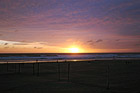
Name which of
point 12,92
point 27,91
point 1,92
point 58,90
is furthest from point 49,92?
point 1,92

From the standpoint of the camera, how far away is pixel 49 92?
1142cm

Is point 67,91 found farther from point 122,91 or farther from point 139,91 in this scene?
point 139,91

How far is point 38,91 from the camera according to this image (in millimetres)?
11703

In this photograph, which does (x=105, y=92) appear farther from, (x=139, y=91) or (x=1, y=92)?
(x=1, y=92)

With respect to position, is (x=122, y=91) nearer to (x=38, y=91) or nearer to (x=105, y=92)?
(x=105, y=92)

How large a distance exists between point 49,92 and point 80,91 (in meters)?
2.23

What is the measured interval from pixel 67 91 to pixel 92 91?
1.82 metres

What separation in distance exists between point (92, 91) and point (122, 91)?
2.21 metres

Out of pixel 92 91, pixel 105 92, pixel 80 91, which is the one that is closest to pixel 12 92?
pixel 80 91

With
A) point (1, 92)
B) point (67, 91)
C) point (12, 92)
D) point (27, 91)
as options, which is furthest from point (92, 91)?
point (1, 92)

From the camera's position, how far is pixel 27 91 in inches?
460

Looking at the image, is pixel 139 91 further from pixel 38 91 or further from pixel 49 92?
pixel 38 91

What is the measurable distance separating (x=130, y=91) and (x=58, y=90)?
17.3 feet

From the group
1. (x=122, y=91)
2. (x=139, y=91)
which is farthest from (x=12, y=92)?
(x=139, y=91)
